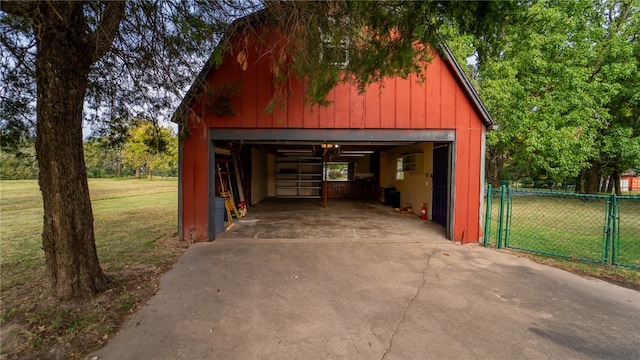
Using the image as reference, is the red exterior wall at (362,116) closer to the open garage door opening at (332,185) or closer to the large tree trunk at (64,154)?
the open garage door opening at (332,185)

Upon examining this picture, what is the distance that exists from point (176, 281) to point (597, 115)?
56.4ft

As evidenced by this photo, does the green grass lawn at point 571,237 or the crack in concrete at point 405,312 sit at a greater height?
the green grass lawn at point 571,237

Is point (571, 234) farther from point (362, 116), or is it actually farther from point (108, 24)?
point (108, 24)

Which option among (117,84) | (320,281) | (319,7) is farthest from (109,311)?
(319,7)

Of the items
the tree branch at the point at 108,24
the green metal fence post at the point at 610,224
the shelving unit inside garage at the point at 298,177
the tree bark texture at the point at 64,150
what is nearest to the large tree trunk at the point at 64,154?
the tree bark texture at the point at 64,150

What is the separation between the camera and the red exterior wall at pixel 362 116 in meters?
5.88

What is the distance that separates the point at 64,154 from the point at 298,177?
11.8 metres

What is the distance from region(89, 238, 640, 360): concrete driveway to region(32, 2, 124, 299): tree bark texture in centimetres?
101

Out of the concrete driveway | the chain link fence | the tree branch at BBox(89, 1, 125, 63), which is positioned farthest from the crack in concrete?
→ the tree branch at BBox(89, 1, 125, 63)

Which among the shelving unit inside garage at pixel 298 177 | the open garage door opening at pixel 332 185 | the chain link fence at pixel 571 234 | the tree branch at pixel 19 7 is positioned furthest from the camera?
the shelving unit inside garage at pixel 298 177

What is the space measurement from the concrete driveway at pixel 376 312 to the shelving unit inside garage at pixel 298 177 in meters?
9.97

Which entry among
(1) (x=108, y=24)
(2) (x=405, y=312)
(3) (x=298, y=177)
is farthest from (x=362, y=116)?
(3) (x=298, y=177)

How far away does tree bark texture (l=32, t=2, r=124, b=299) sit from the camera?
304 centimetres

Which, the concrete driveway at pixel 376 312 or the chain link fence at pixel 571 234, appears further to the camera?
the chain link fence at pixel 571 234
